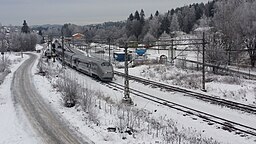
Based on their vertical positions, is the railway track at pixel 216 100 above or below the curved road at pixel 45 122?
below

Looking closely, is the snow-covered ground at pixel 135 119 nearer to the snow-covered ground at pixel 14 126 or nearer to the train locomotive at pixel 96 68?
the snow-covered ground at pixel 14 126

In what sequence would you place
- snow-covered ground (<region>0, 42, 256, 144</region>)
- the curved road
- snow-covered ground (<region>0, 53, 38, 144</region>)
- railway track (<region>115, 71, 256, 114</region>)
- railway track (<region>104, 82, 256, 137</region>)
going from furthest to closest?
railway track (<region>115, 71, 256, 114</region>) < railway track (<region>104, 82, 256, 137</region>) < snow-covered ground (<region>0, 42, 256, 144</region>) < snow-covered ground (<region>0, 53, 38, 144</region>) < the curved road

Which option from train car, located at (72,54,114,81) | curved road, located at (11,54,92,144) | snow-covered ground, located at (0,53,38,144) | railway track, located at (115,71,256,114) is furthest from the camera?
train car, located at (72,54,114,81)

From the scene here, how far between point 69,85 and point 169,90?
45.7 feet

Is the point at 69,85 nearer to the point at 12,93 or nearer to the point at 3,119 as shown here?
the point at 3,119

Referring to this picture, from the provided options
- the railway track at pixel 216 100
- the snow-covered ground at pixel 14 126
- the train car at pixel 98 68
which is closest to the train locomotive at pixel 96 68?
the train car at pixel 98 68

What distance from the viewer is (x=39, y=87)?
30.9 m

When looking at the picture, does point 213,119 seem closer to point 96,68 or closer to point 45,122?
point 45,122

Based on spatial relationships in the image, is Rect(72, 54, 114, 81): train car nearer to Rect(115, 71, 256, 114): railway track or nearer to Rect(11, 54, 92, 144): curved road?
Rect(115, 71, 256, 114): railway track

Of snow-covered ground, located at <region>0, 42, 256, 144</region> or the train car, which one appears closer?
snow-covered ground, located at <region>0, 42, 256, 144</region>

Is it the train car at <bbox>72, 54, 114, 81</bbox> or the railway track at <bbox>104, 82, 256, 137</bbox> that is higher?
the train car at <bbox>72, 54, 114, 81</bbox>

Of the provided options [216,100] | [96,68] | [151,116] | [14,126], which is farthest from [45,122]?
[96,68]

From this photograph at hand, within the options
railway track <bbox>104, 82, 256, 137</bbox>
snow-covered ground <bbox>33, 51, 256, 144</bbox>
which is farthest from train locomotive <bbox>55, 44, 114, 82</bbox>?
railway track <bbox>104, 82, 256, 137</bbox>

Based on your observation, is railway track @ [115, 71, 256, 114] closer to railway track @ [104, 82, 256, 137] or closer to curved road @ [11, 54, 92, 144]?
railway track @ [104, 82, 256, 137]
